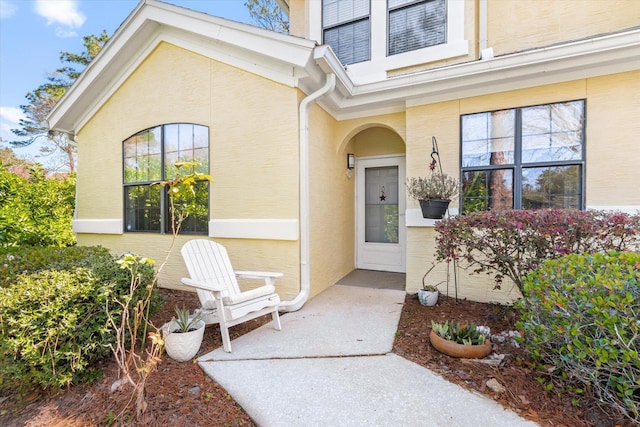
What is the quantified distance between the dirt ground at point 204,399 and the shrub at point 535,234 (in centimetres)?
93

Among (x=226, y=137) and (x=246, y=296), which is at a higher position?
(x=226, y=137)

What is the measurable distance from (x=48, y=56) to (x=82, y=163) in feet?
42.3

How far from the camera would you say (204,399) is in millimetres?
2242

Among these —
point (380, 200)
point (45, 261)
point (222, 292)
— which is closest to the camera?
point (222, 292)

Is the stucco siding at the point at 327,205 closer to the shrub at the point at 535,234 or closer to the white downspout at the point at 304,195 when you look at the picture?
the white downspout at the point at 304,195

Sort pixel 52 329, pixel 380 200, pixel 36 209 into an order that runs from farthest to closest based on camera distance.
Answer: pixel 36 209 → pixel 380 200 → pixel 52 329

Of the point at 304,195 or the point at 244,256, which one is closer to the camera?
the point at 304,195

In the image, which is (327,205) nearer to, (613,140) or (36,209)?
(613,140)

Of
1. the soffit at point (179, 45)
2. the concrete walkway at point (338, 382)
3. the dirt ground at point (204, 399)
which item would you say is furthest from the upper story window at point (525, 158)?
the soffit at point (179, 45)

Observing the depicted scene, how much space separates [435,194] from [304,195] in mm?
1796

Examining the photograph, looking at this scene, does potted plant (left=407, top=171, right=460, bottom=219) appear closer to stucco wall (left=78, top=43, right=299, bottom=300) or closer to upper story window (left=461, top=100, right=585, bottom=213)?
upper story window (left=461, top=100, right=585, bottom=213)

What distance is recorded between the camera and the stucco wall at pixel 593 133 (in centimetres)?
354

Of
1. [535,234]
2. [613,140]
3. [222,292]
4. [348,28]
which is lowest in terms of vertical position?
[222,292]

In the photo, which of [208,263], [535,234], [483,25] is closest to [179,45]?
[208,263]
